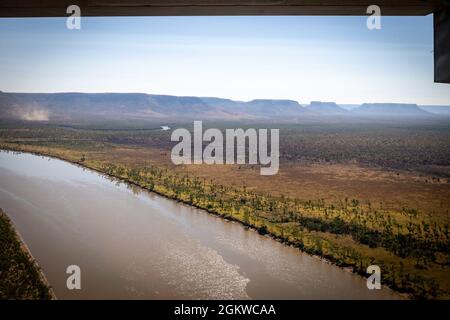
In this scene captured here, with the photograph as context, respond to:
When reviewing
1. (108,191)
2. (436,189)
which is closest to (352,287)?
(108,191)

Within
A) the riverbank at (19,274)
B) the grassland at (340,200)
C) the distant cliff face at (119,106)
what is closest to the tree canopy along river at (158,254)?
the riverbank at (19,274)

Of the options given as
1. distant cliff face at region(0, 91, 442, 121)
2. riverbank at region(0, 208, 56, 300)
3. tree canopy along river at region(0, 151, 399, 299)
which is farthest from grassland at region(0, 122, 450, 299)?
distant cliff face at region(0, 91, 442, 121)

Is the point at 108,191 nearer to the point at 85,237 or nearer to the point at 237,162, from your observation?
the point at 85,237

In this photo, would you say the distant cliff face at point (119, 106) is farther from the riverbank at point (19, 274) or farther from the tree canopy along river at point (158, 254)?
the riverbank at point (19, 274)

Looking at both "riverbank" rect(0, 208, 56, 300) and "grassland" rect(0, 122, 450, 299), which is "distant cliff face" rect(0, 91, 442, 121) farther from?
"riverbank" rect(0, 208, 56, 300)

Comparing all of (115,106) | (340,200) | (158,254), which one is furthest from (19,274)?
(115,106)
